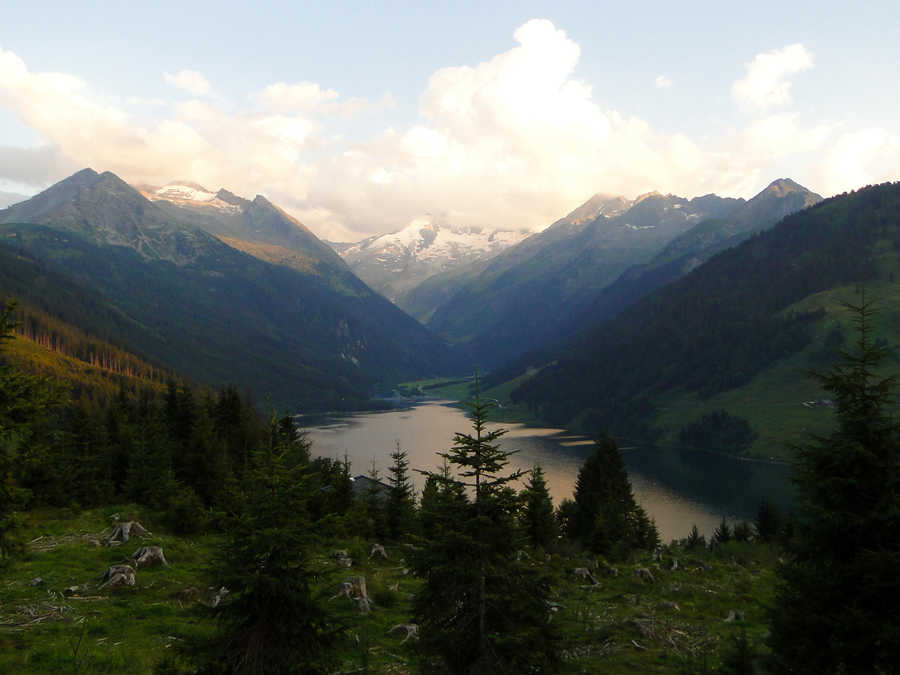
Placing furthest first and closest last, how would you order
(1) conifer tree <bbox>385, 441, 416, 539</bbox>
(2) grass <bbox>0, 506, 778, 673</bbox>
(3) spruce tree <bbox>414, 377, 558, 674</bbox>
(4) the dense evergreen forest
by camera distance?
(1) conifer tree <bbox>385, 441, 416, 539</bbox> < (2) grass <bbox>0, 506, 778, 673</bbox> < (3) spruce tree <bbox>414, 377, 558, 674</bbox> < (4) the dense evergreen forest

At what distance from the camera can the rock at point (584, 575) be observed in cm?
3278

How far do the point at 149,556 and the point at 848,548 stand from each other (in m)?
26.9

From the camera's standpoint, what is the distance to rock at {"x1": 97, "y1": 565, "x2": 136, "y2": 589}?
71.0 feet

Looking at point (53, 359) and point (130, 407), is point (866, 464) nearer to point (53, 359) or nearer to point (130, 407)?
point (130, 407)

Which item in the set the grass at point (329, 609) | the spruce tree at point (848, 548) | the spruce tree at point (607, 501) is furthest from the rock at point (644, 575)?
the spruce tree at point (607, 501)

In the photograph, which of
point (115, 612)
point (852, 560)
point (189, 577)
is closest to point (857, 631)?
point (852, 560)

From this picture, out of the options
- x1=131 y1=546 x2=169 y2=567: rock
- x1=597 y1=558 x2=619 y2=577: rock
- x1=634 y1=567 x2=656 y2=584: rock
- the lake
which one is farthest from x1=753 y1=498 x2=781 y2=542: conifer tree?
x1=131 y1=546 x2=169 y2=567: rock

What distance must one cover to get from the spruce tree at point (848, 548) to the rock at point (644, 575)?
19.0 meters

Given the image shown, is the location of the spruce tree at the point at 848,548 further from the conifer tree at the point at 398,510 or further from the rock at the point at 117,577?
the conifer tree at the point at 398,510

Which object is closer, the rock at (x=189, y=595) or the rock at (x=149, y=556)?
the rock at (x=189, y=595)

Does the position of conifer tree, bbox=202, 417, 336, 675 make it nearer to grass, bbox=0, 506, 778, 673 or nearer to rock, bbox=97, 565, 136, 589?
grass, bbox=0, 506, 778, 673

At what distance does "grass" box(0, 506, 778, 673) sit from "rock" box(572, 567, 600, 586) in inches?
20.8

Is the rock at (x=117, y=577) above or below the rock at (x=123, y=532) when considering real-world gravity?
above

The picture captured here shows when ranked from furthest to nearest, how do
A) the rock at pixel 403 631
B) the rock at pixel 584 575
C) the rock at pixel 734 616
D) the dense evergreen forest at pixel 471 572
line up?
1. the rock at pixel 584 575
2. the rock at pixel 734 616
3. the rock at pixel 403 631
4. the dense evergreen forest at pixel 471 572
